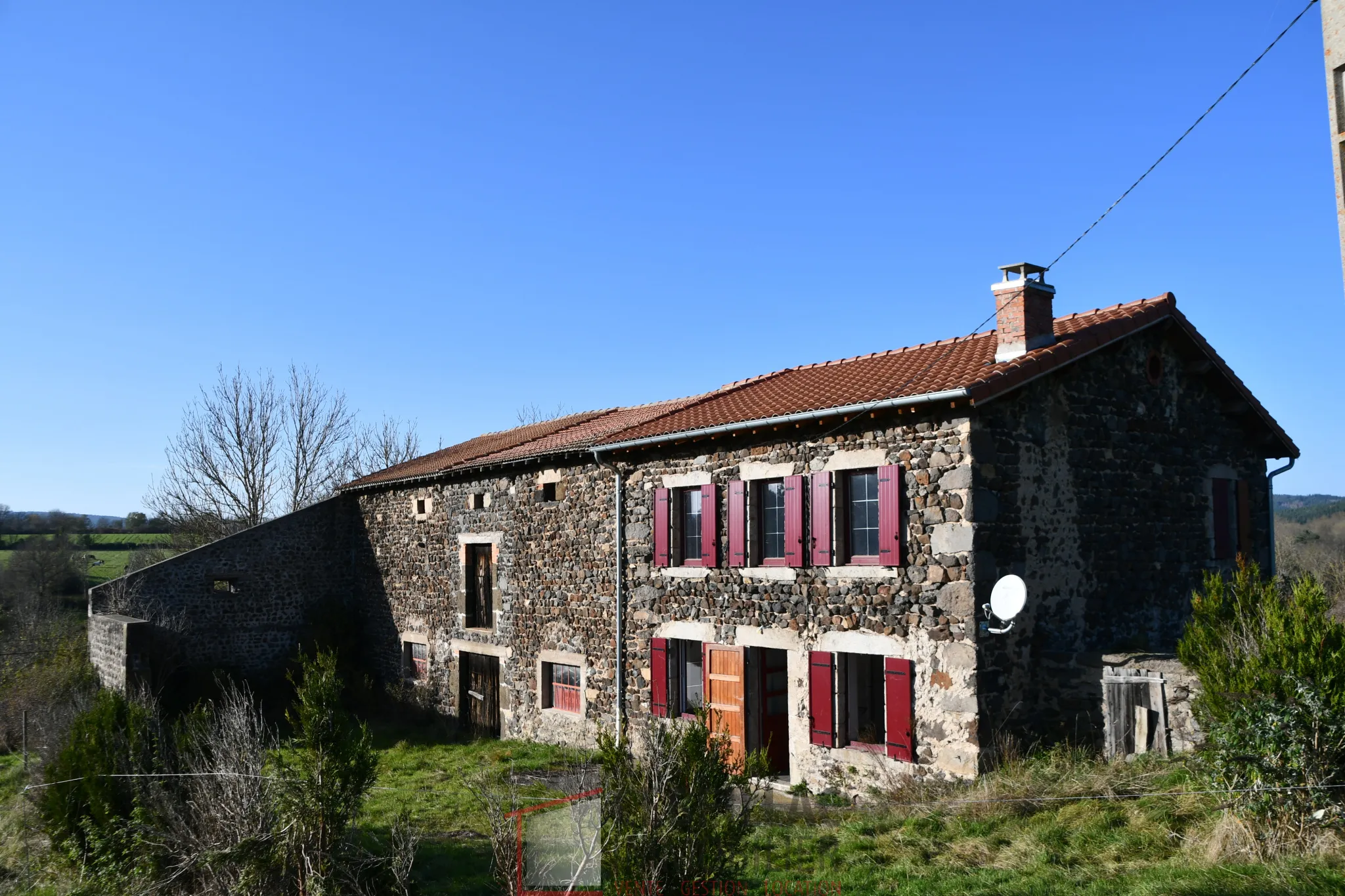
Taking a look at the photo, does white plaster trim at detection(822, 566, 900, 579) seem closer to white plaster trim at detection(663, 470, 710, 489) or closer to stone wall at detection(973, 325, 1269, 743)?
stone wall at detection(973, 325, 1269, 743)

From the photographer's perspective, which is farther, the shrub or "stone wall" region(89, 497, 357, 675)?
"stone wall" region(89, 497, 357, 675)

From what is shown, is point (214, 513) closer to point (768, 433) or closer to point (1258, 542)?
point (768, 433)

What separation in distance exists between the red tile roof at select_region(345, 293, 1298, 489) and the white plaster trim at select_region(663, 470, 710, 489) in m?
0.56

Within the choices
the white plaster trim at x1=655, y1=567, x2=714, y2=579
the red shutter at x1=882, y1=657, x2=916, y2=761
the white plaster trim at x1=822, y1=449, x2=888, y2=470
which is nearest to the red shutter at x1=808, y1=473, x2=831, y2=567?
the white plaster trim at x1=822, y1=449, x2=888, y2=470

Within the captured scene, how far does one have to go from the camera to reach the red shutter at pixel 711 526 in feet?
37.4

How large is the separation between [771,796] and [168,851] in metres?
5.98

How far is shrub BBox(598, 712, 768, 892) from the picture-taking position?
5.03 metres

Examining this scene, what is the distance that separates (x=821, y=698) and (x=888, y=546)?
6.04 feet

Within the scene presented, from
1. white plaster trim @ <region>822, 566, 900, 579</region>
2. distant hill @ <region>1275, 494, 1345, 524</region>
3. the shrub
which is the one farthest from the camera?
distant hill @ <region>1275, 494, 1345, 524</region>

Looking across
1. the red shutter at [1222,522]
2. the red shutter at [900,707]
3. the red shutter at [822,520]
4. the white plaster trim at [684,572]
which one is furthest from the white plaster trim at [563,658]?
the red shutter at [1222,522]

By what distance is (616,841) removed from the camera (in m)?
5.04

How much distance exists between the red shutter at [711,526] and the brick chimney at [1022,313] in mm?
3629

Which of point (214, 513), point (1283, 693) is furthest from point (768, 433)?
point (214, 513)

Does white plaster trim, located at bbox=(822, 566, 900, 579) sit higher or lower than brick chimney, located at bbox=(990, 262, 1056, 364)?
lower
